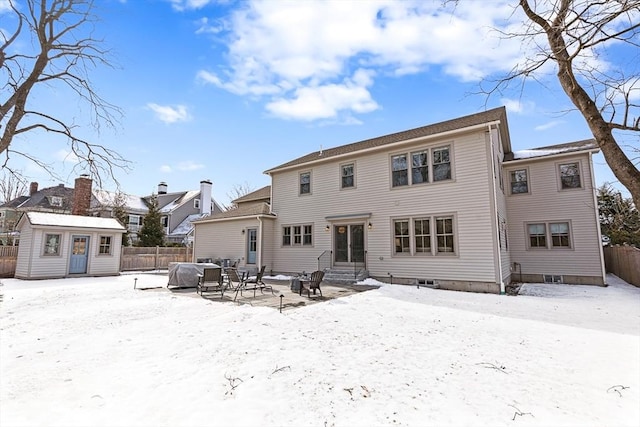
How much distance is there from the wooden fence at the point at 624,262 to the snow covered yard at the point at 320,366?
647cm

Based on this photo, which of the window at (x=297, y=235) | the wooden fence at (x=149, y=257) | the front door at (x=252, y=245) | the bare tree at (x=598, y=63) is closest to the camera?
the bare tree at (x=598, y=63)

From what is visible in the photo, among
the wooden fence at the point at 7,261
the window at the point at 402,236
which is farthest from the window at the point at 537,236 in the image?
the wooden fence at the point at 7,261

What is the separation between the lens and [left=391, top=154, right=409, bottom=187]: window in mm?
12992

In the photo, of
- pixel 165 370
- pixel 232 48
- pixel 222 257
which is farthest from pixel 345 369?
pixel 222 257

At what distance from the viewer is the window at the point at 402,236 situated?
41.5 ft

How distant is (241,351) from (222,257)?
13.4 m

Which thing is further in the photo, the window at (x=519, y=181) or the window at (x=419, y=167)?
the window at (x=519, y=181)

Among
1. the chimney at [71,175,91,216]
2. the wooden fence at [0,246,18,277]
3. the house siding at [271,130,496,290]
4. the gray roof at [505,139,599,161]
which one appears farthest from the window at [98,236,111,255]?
the gray roof at [505,139,599,161]

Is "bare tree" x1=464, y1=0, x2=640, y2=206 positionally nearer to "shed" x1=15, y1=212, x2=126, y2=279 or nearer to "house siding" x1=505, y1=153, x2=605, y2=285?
"house siding" x1=505, y1=153, x2=605, y2=285

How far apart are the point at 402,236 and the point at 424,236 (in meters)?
0.91

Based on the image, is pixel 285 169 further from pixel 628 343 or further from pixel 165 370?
pixel 628 343

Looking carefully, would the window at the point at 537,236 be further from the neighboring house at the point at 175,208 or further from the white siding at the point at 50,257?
the neighboring house at the point at 175,208

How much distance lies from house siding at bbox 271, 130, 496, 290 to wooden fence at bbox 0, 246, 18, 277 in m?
13.6

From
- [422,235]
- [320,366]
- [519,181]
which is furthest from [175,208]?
[320,366]
